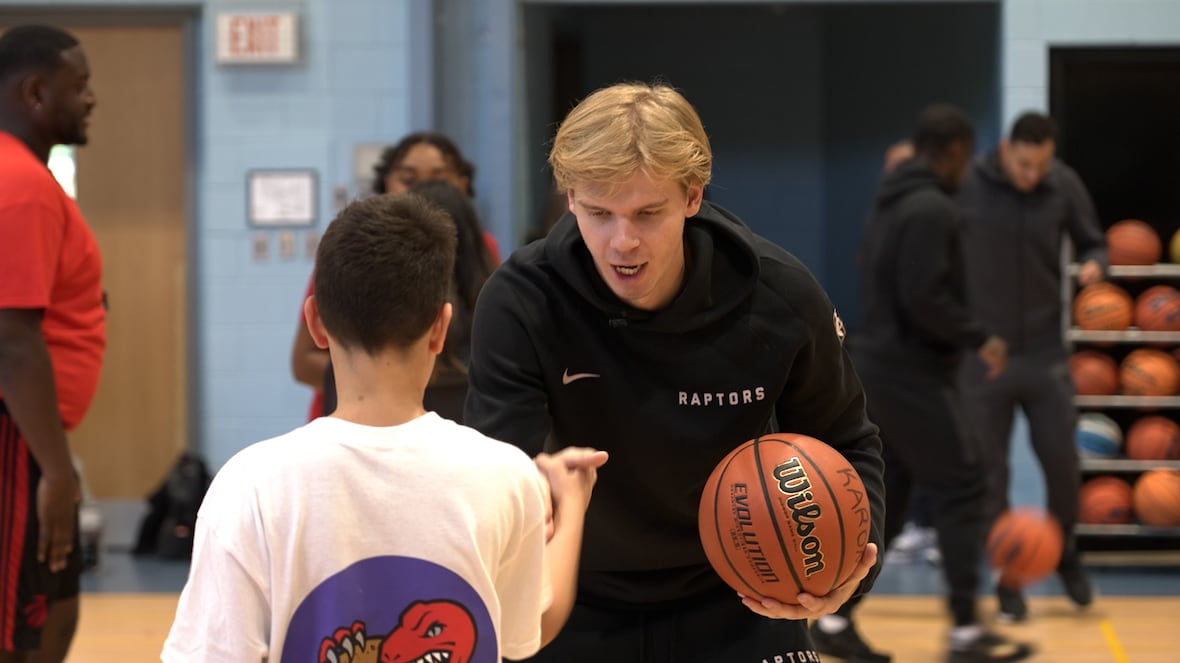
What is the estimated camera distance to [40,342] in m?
3.46

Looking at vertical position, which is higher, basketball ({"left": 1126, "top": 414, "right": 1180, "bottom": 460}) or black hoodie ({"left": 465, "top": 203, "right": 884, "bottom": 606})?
black hoodie ({"left": 465, "top": 203, "right": 884, "bottom": 606})

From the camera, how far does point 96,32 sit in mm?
8078

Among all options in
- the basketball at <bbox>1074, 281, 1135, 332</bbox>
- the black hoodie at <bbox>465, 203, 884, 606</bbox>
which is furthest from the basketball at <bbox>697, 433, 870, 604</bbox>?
the basketball at <bbox>1074, 281, 1135, 332</bbox>

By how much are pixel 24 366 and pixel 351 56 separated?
4.78 metres

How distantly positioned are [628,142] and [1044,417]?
4.46 metres

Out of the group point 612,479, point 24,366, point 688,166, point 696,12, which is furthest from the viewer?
point 696,12

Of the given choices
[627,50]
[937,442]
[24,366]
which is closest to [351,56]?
[627,50]

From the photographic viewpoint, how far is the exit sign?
787 centimetres

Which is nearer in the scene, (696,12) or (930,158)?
(930,158)

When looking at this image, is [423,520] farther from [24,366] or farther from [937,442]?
[937,442]

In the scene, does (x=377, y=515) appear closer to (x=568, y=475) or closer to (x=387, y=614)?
(x=387, y=614)

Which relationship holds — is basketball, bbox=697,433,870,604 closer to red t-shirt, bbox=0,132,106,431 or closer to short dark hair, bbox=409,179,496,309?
short dark hair, bbox=409,179,496,309

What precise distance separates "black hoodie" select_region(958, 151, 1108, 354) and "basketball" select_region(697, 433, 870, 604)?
4.25 meters

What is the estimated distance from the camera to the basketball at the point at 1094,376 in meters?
7.36
